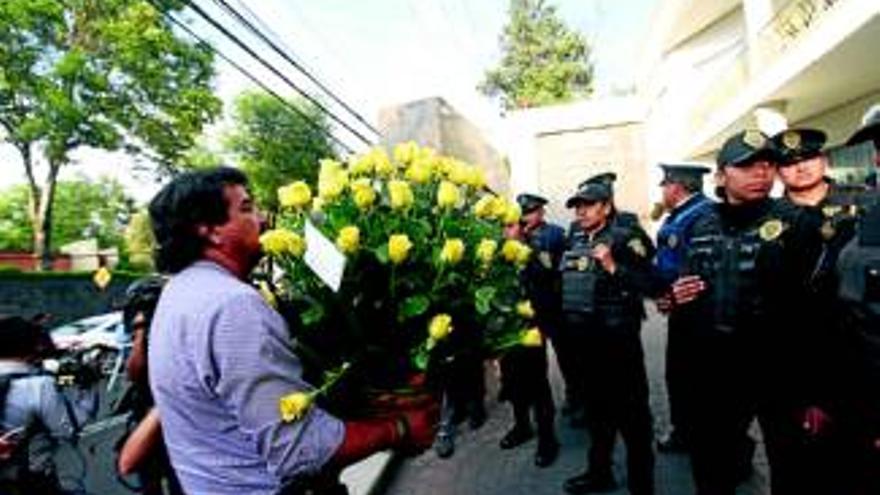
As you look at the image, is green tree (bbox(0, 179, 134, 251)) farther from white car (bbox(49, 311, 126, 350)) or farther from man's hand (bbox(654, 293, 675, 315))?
man's hand (bbox(654, 293, 675, 315))

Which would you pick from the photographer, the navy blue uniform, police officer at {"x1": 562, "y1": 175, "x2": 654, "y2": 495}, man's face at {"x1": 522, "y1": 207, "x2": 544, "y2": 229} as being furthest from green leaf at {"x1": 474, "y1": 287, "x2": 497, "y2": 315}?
man's face at {"x1": 522, "y1": 207, "x2": 544, "y2": 229}

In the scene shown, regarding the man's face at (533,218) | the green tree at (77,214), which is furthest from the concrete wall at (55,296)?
the green tree at (77,214)

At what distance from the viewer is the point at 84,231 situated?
221 ft

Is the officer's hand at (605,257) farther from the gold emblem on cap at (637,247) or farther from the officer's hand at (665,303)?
the officer's hand at (665,303)

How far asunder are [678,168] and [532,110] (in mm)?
20767

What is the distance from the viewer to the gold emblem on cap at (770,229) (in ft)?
13.0

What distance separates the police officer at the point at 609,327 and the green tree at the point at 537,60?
50271 millimetres

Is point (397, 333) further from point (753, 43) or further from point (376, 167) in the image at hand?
point (753, 43)

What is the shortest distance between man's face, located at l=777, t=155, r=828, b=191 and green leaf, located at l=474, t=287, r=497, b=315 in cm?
256

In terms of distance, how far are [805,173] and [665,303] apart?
1.00 metres

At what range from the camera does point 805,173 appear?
4.56 meters

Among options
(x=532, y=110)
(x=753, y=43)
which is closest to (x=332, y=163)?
(x=753, y=43)

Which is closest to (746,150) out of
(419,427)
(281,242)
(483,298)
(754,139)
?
(754,139)

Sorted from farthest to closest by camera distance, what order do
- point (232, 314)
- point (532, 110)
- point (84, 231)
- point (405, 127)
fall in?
point (84, 231) → point (532, 110) → point (405, 127) → point (232, 314)
